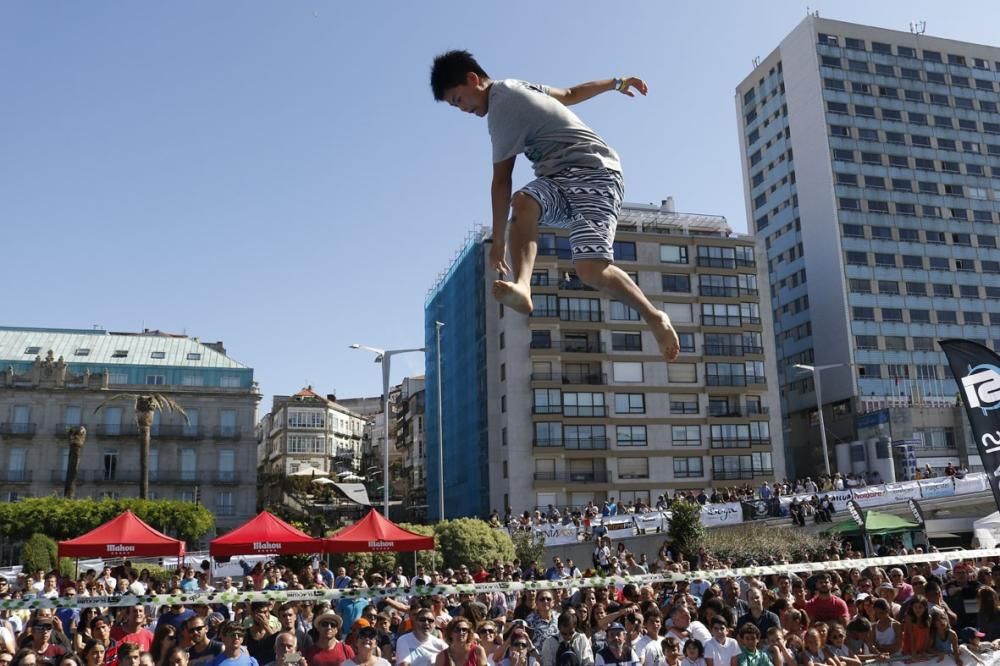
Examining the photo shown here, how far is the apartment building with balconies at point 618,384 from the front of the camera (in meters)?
63.2

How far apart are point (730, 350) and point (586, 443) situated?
13.4 metres

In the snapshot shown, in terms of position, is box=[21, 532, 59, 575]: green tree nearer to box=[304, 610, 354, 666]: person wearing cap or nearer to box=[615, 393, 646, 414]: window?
box=[304, 610, 354, 666]: person wearing cap

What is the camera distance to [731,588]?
14.0 meters

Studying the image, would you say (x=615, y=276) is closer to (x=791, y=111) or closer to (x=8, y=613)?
(x=8, y=613)

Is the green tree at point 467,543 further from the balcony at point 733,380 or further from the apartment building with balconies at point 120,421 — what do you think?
the apartment building with balconies at point 120,421

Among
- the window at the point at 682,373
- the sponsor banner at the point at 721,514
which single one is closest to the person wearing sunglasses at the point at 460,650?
the sponsor banner at the point at 721,514

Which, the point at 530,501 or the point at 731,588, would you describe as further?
the point at 530,501

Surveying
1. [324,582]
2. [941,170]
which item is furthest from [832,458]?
[324,582]

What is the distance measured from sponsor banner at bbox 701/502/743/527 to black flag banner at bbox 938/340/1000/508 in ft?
93.3

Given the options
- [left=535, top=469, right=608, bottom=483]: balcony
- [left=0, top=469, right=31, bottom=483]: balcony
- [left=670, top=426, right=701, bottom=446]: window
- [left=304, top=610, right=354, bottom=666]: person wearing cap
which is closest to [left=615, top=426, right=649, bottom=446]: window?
[left=670, top=426, right=701, bottom=446]: window

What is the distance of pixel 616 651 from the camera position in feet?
31.9

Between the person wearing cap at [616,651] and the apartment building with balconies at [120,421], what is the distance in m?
62.1

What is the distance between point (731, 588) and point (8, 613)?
10.3m

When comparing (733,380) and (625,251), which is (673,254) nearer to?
(625,251)
